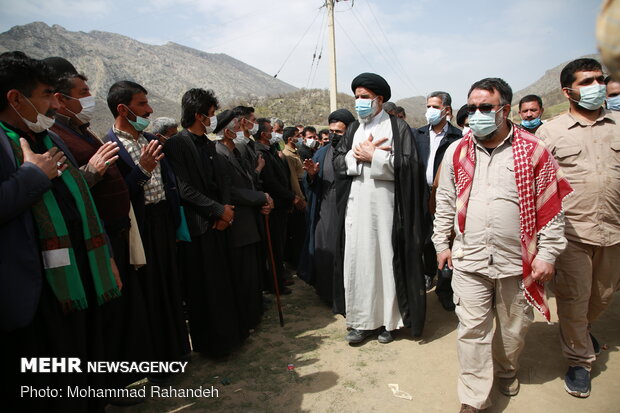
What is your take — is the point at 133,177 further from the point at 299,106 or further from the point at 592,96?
the point at 299,106

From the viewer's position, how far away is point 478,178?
270 centimetres

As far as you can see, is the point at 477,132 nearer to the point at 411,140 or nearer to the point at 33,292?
the point at 411,140

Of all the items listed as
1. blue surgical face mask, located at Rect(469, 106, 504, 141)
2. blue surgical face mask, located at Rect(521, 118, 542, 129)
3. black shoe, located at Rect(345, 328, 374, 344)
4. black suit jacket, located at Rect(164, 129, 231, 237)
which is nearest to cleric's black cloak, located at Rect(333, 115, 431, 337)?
black shoe, located at Rect(345, 328, 374, 344)

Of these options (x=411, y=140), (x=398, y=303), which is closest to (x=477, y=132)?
(x=411, y=140)

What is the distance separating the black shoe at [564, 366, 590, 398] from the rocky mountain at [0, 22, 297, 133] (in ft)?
72.5

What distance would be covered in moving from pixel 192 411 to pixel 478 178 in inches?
107

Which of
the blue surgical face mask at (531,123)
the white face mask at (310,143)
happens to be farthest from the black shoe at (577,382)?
the white face mask at (310,143)

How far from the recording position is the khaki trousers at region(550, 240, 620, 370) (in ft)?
9.77

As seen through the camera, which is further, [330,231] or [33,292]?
[330,231]

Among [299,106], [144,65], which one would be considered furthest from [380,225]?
[144,65]

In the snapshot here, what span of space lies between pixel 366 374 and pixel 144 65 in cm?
6796

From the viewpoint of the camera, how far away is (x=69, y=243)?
2.14 meters

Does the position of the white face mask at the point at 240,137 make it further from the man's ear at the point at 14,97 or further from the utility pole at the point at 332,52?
the utility pole at the point at 332,52

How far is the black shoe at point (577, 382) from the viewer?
2857 mm
